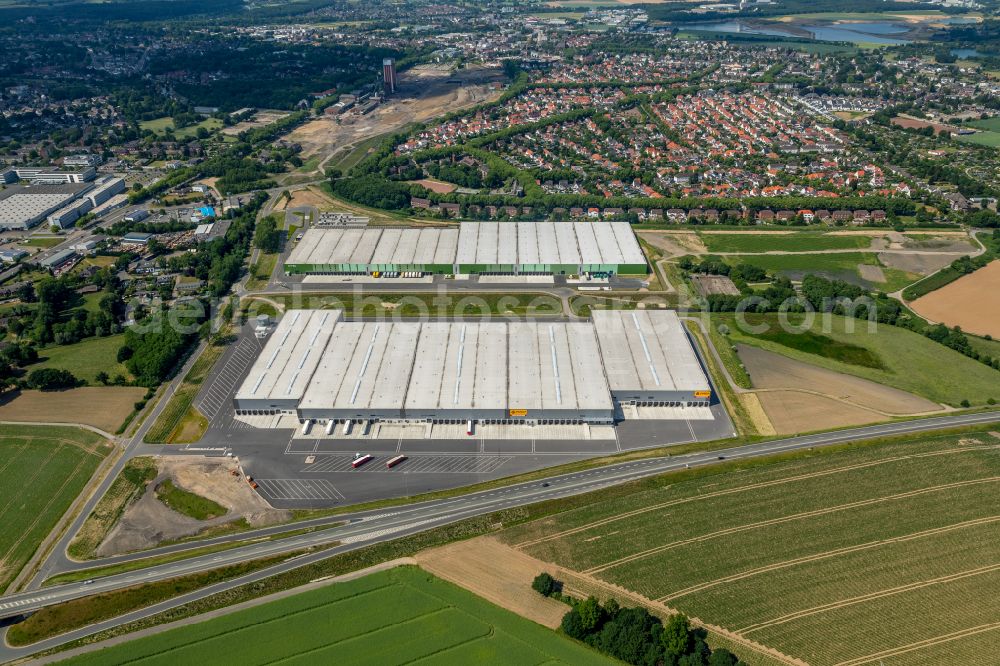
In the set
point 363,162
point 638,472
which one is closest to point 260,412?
point 638,472

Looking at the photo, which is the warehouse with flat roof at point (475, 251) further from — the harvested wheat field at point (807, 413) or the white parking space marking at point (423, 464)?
the white parking space marking at point (423, 464)

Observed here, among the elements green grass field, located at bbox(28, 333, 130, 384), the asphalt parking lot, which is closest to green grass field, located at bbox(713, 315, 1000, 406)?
the asphalt parking lot

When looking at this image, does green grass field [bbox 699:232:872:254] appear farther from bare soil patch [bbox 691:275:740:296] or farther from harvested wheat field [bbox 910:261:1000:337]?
harvested wheat field [bbox 910:261:1000:337]

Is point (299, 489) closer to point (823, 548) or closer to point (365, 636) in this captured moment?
point (365, 636)

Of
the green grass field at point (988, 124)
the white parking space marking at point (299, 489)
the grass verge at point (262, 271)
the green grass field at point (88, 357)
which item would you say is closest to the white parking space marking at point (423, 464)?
the white parking space marking at point (299, 489)

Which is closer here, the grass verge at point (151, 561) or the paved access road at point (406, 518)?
the paved access road at point (406, 518)

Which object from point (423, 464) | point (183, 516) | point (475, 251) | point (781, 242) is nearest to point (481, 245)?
point (475, 251)
